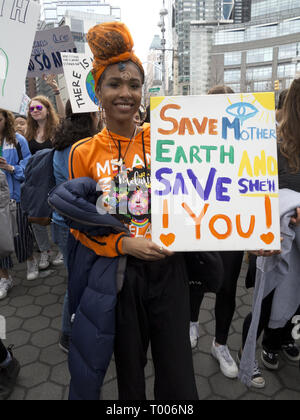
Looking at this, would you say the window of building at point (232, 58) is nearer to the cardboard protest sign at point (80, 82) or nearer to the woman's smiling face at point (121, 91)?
the cardboard protest sign at point (80, 82)

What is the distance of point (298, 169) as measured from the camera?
1.66m

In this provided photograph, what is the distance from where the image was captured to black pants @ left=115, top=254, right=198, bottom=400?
1249 millimetres

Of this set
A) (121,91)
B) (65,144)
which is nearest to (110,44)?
(121,91)

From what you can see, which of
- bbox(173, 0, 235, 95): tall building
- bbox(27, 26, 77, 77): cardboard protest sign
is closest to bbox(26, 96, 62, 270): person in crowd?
bbox(27, 26, 77, 77): cardboard protest sign

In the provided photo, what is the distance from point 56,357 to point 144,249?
5.87ft

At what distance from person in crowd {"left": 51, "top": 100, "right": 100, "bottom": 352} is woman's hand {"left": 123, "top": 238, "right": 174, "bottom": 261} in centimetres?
122

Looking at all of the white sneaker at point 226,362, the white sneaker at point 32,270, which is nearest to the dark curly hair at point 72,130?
the white sneaker at point 226,362

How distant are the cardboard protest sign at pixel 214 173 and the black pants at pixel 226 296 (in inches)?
31.7

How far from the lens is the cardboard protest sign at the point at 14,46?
5.27ft

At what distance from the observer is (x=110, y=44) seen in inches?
47.0

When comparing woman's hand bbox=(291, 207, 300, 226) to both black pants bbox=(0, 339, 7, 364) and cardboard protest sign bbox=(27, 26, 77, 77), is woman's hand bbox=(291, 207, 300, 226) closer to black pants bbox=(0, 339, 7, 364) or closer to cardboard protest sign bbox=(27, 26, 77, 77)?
black pants bbox=(0, 339, 7, 364)

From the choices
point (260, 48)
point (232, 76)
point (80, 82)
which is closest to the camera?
point (80, 82)

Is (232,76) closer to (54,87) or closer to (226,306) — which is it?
(54,87)
